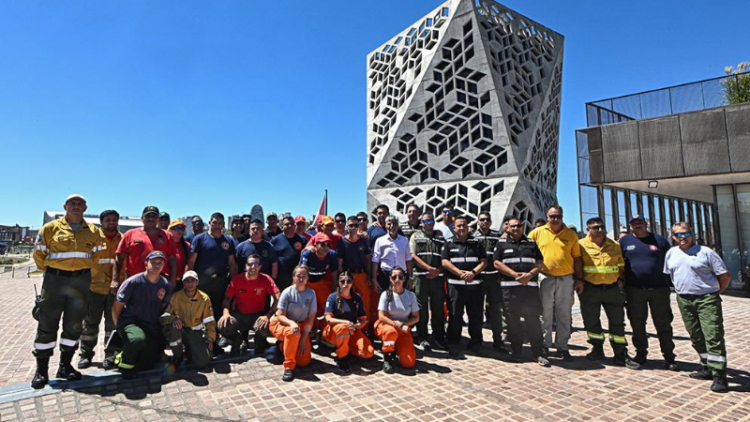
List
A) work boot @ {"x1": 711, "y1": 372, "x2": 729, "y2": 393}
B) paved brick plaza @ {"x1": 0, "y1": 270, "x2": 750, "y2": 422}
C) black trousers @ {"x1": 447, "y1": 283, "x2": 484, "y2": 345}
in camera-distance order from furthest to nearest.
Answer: black trousers @ {"x1": 447, "y1": 283, "x2": 484, "y2": 345} < work boot @ {"x1": 711, "y1": 372, "x2": 729, "y2": 393} < paved brick plaza @ {"x1": 0, "y1": 270, "x2": 750, "y2": 422}

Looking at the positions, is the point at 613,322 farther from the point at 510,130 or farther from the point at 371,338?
the point at 510,130

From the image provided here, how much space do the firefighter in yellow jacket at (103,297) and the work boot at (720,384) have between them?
6.87 meters

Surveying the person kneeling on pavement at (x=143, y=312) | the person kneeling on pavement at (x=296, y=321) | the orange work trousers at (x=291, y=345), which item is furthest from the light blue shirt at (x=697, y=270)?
the person kneeling on pavement at (x=143, y=312)

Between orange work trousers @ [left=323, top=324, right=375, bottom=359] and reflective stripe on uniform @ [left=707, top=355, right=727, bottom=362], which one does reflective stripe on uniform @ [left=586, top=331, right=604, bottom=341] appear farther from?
orange work trousers @ [left=323, top=324, right=375, bottom=359]

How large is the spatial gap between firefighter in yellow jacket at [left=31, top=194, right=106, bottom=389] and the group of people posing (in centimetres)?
1

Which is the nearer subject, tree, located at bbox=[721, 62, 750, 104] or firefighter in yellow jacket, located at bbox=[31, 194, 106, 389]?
firefighter in yellow jacket, located at bbox=[31, 194, 106, 389]

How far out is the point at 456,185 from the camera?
69.4 ft

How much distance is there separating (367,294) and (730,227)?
1375cm

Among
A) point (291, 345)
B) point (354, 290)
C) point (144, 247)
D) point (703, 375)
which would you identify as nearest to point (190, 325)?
point (144, 247)

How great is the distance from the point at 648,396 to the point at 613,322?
4.21ft

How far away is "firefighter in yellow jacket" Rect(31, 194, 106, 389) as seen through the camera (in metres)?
4.34

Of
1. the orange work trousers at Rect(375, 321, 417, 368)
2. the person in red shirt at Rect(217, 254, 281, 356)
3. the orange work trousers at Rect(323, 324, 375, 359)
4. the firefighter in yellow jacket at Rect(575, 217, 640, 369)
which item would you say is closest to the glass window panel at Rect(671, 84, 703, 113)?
the firefighter in yellow jacket at Rect(575, 217, 640, 369)

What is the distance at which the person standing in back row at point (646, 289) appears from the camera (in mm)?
5094

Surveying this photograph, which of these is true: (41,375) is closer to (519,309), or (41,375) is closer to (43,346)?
(43,346)
